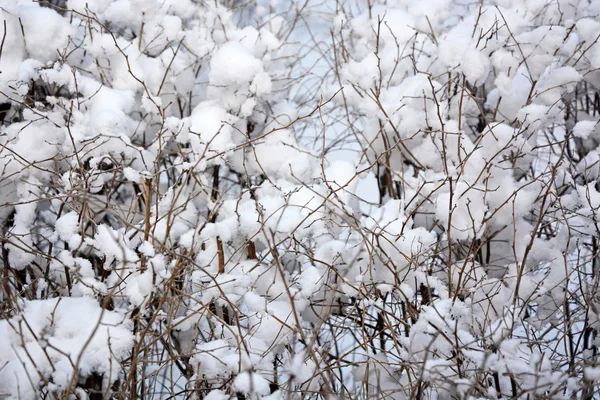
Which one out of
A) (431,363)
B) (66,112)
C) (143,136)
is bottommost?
(431,363)

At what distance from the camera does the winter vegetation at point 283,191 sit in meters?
2.61

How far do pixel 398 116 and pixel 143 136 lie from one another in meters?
1.60

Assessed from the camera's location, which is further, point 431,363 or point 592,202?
point 592,202

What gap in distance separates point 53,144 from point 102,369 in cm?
133

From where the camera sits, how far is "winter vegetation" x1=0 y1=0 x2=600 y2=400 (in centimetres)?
261

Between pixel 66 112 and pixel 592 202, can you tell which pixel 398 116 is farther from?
pixel 66 112

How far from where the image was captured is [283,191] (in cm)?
318

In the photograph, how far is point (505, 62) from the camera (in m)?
3.33

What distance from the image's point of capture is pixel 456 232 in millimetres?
3016

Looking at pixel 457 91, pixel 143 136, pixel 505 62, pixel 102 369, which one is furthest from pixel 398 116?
pixel 102 369

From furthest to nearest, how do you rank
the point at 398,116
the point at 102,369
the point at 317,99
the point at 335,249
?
the point at 317,99 → the point at 398,116 → the point at 335,249 → the point at 102,369

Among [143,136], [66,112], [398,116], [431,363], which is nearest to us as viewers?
[431,363]

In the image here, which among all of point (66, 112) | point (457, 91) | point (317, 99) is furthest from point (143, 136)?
point (457, 91)

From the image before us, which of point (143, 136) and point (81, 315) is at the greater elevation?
point (143, 136)
